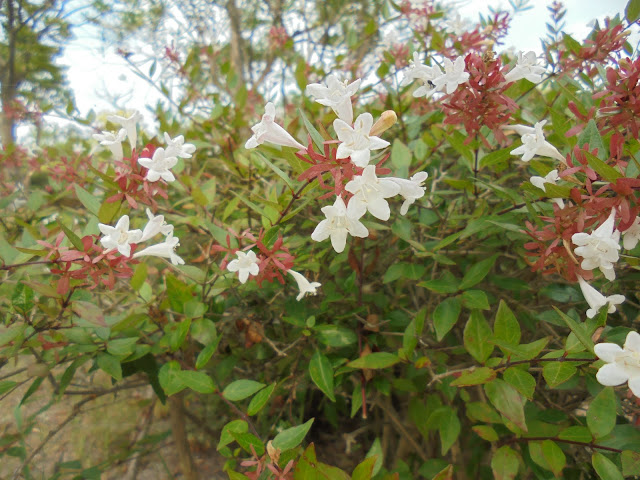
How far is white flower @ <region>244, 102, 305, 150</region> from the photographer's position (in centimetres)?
88

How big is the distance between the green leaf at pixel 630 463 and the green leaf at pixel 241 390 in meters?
0.88

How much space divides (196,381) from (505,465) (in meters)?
0.87

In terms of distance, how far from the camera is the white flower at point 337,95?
2.67 feet

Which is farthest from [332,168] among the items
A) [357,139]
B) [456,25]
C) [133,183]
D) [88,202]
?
[456,25]

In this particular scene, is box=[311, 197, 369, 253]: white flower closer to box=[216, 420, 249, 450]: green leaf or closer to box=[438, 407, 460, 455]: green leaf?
box=[216, 420, 249, 450]: green leaf

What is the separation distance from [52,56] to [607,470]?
16.5 ft

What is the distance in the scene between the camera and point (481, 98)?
999mm

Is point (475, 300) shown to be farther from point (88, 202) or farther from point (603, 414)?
point (88, 202)

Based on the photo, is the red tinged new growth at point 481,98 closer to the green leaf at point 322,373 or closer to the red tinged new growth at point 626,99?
the red tinged new growth at point 626,99

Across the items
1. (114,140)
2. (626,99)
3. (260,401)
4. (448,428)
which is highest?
(114,140)

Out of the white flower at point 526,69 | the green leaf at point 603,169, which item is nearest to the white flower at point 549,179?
the green leaf at point 603,169

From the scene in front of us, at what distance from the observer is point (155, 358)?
144 cm

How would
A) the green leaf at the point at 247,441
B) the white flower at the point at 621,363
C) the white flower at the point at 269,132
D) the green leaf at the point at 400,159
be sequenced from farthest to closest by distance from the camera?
the green leaf at the point at 400,159 → the green leaf at the point at 247,441 → the white flower at the point at 269,132 → the white flower at the point at 621,363

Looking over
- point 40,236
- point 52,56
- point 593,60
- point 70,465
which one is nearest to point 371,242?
point 593,60
